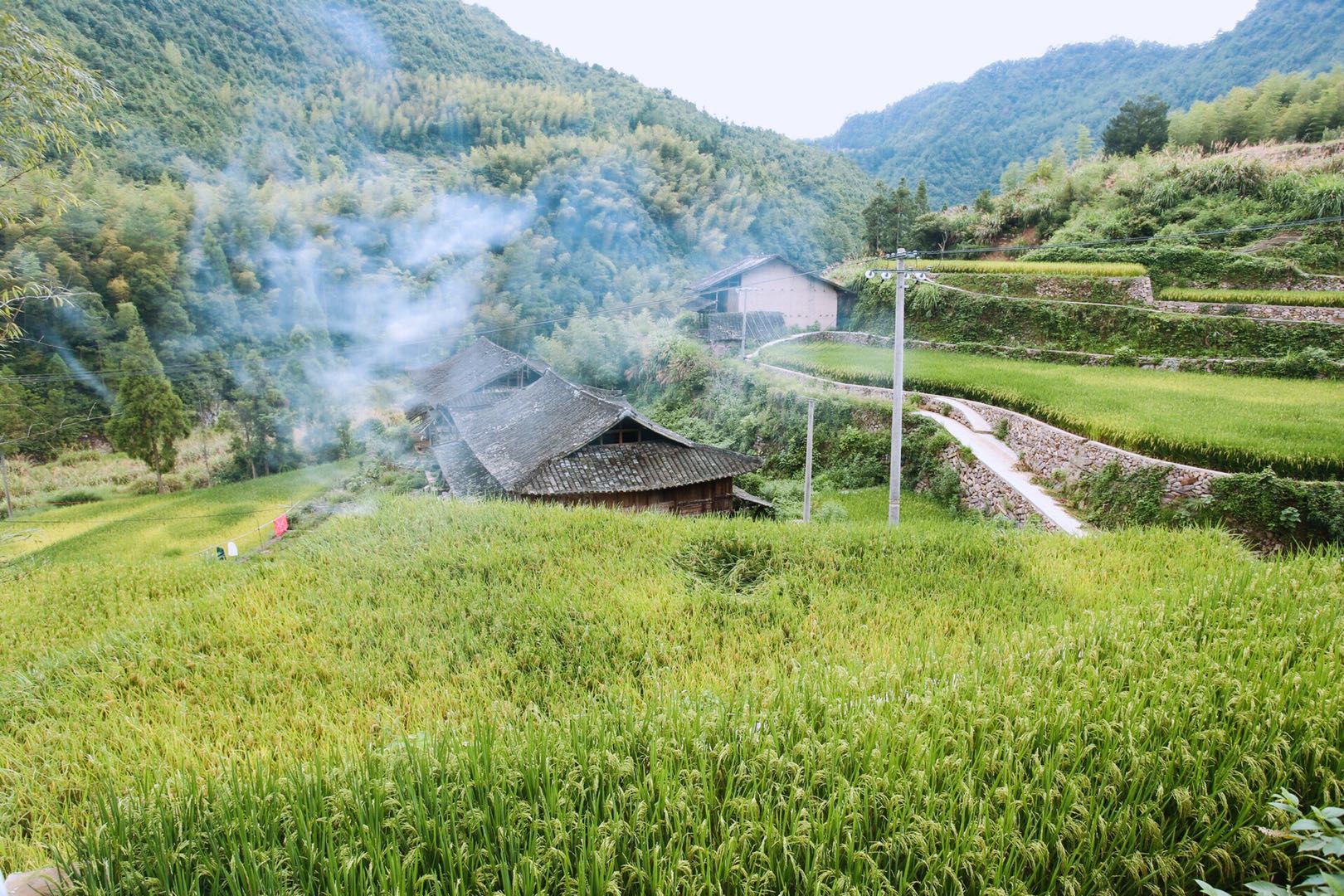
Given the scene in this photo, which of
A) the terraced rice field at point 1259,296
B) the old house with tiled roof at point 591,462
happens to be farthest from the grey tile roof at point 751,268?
the terraced rice field at point 1259,296

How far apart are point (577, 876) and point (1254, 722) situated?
8.23ft

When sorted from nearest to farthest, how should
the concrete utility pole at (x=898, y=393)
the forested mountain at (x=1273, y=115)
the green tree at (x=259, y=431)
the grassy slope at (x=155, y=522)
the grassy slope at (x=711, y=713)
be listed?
the grassy slope at (x=711, y=713) → the concrete utility pole at (x=898, y=393) → the grassy slope at (x=155, y=522) → the forested mountain at (x=1273, y=115) → the green tree at (x=259, y=431)

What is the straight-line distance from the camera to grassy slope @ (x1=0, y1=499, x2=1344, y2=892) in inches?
75.0

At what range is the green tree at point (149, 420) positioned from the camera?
16188 millimetres

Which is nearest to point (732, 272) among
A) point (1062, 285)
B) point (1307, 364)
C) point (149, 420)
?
point (1062, 285)

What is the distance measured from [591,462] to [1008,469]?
7.11 m

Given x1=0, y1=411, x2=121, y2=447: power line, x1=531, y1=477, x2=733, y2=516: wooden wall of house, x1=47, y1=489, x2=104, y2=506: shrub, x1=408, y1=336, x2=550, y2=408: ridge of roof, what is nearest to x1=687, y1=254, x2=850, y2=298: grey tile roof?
x1=408, y1=336, x2=550, y2=408: ridge of roof

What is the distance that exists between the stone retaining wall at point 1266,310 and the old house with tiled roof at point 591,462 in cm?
909

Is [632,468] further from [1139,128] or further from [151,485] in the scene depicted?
[1139,128]

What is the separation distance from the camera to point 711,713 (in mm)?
2533

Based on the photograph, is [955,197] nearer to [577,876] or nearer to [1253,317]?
[1253,317]

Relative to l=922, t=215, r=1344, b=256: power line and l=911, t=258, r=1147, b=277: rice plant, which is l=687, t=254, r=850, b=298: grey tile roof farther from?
l=922, t=215, r=1344, b=256: power line

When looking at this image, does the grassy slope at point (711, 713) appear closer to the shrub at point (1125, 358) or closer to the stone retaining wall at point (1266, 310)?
the shrub at point (1125, 358)

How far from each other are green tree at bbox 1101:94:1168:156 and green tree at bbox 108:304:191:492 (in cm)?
3004
